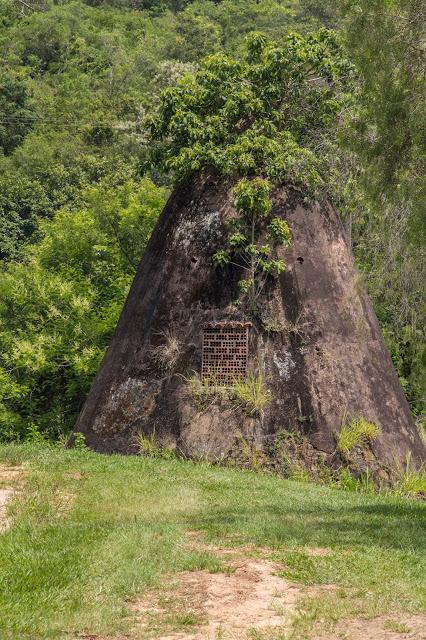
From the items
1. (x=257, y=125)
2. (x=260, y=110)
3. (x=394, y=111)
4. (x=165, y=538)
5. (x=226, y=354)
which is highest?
(x=260, y=110)

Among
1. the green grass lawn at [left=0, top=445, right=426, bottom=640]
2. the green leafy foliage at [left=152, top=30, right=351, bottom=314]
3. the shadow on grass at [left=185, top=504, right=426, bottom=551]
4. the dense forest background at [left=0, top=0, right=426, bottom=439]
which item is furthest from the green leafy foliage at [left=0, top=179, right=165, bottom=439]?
the shadow on grass at [left=185, top=504, right=426, bottom=551]

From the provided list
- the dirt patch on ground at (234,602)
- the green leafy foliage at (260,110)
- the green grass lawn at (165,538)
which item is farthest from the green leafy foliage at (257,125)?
the dirt patch on ground at (234,602)

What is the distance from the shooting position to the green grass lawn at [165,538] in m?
7.38

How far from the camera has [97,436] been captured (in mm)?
17469

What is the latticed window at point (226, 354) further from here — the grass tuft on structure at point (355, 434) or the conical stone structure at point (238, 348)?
the grass tuft on structure at point (355, 434)

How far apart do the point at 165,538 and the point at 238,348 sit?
757 centimetres

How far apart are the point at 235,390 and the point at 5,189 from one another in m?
33.4

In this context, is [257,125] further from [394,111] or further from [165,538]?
[165,538]

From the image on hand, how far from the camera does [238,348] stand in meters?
17.0

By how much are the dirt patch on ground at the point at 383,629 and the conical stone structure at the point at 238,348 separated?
9.21m

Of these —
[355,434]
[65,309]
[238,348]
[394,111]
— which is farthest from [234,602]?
[65,309]

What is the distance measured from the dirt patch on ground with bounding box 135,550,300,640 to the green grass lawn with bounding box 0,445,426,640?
0.52ft

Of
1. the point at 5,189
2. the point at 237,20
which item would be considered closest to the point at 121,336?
the point at 5,189

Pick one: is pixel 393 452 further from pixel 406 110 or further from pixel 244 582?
pixel 244 582
